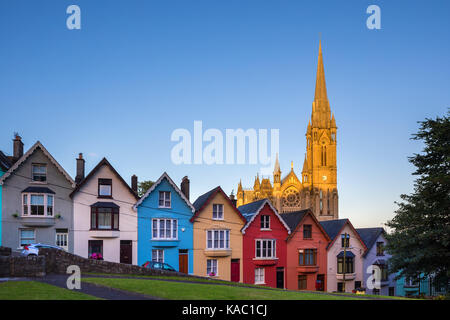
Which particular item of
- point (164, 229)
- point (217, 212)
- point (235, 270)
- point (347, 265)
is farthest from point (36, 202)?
point (347, 265)

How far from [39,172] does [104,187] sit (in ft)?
19.6

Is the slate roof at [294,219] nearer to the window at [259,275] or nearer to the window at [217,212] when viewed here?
the window at [259,275]

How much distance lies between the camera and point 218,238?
152ft

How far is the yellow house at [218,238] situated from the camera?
4538 centimetres

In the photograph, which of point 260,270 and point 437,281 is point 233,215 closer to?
point 260,270

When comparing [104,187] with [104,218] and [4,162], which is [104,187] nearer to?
[104,218]

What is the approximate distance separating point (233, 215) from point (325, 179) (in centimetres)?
10666

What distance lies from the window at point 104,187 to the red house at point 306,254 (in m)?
19.2

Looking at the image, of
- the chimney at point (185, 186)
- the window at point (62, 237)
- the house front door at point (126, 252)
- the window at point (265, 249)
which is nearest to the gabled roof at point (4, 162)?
the window at point (62, 237)

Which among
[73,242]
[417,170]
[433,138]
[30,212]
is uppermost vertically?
[433,138]
